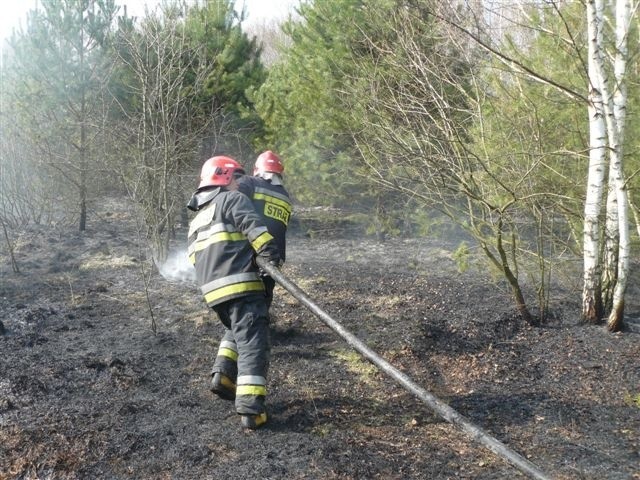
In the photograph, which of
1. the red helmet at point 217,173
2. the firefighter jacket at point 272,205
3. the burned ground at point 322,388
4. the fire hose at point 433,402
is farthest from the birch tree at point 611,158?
the red helmet at point 217,173

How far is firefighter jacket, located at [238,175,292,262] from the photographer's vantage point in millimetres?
4832

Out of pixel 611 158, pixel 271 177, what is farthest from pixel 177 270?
pixel 611 158

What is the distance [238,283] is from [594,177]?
9.34ft

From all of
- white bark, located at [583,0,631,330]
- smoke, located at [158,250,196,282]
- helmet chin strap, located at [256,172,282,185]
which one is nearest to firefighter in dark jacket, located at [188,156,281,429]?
helmet chin strap, located at [256,172,282,185]

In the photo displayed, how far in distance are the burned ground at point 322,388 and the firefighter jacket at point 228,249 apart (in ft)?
2.60

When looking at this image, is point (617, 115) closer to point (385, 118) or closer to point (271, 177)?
point (385, 118)

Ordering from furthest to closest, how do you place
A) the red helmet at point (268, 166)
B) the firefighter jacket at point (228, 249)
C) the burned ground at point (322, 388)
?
the red helmet at point (268, 166)
the firefighter jacket at point (228, 249)
the burned ground at point (322, 388)

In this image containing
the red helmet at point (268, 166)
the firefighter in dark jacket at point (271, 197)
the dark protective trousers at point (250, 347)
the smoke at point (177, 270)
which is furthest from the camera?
the smoke at point (177, 270)

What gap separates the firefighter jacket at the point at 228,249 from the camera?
3.80 metres

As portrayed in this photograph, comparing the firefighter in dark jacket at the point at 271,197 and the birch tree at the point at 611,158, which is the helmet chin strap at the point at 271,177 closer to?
the firefighter in dark jacket at the point at 271,197

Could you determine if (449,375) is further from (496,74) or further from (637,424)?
(496,74)

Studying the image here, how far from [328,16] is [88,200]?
17.6 ft

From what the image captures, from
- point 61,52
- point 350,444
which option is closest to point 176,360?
point 350,444

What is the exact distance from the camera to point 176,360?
15.7ft
